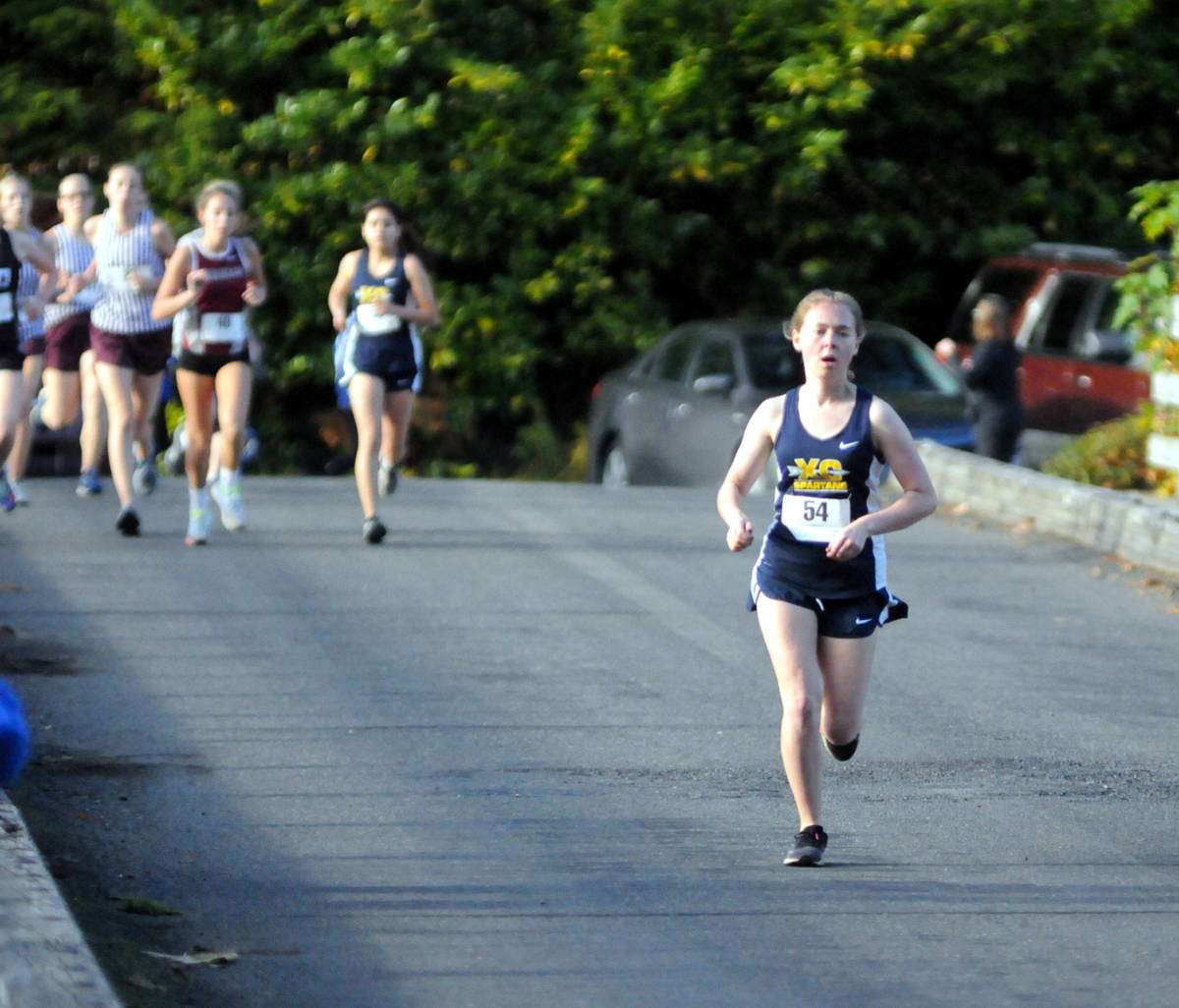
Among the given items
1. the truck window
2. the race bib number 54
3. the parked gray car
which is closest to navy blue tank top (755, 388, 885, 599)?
the race bib number 54

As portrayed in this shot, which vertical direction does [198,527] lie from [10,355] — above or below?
below

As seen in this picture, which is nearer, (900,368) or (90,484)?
(90,484)

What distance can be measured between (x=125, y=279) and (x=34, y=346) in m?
1.60

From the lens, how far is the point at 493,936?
562cm

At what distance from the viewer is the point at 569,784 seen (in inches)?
287

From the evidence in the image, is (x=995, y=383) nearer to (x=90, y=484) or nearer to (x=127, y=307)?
(x=90, y=484)

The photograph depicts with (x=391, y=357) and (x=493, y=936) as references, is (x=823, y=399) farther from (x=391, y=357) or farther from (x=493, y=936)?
(x=391, y=357)

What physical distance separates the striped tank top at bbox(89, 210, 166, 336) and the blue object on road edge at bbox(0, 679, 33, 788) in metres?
7.42

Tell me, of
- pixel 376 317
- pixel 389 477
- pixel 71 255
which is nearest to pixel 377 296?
pixel 376 317

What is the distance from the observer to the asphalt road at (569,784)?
5.44m

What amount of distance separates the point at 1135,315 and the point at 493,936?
11.2 m

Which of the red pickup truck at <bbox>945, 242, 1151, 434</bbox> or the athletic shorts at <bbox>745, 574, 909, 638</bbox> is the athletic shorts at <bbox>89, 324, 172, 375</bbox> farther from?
the red pickup truck at <bbox>945, 242, 1151, 434</bbox>

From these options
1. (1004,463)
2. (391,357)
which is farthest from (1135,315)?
(391,357)

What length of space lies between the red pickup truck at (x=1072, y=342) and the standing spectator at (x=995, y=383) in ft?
6.74
